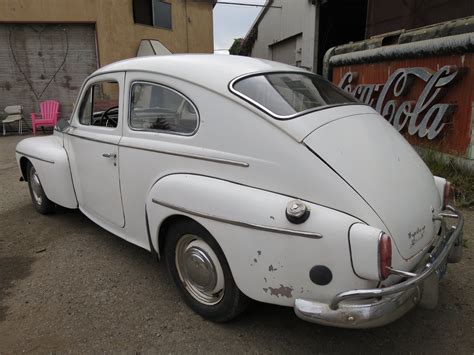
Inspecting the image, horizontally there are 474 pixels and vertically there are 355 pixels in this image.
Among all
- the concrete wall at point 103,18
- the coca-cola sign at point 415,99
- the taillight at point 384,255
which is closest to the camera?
the taillight at point 384,255

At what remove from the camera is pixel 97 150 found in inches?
133

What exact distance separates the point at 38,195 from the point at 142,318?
2718 millimetres

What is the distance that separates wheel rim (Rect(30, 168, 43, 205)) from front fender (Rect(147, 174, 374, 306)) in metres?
2.90

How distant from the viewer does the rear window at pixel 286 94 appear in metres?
2.42

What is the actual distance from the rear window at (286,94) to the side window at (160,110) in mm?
411

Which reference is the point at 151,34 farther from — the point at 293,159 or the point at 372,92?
the point at 293,159

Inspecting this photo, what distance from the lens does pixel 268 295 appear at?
218 cm

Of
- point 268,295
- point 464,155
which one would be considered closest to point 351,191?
point 268,295

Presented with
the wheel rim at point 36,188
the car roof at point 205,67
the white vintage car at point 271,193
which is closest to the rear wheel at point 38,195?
the wheel rim at point 36,188

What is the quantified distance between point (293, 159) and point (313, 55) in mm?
12732

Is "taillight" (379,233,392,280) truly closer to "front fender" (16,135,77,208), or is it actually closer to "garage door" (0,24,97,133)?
"front fender" (16,135,77,208)

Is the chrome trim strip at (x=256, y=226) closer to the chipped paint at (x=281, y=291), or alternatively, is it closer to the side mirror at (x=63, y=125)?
the chipped paint at (x=281, y=291)

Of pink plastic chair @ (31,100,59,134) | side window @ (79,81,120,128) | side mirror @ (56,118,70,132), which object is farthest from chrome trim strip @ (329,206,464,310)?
pink plastic chair @ (31,100,59,134)

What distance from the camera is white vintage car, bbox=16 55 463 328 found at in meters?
2.00
